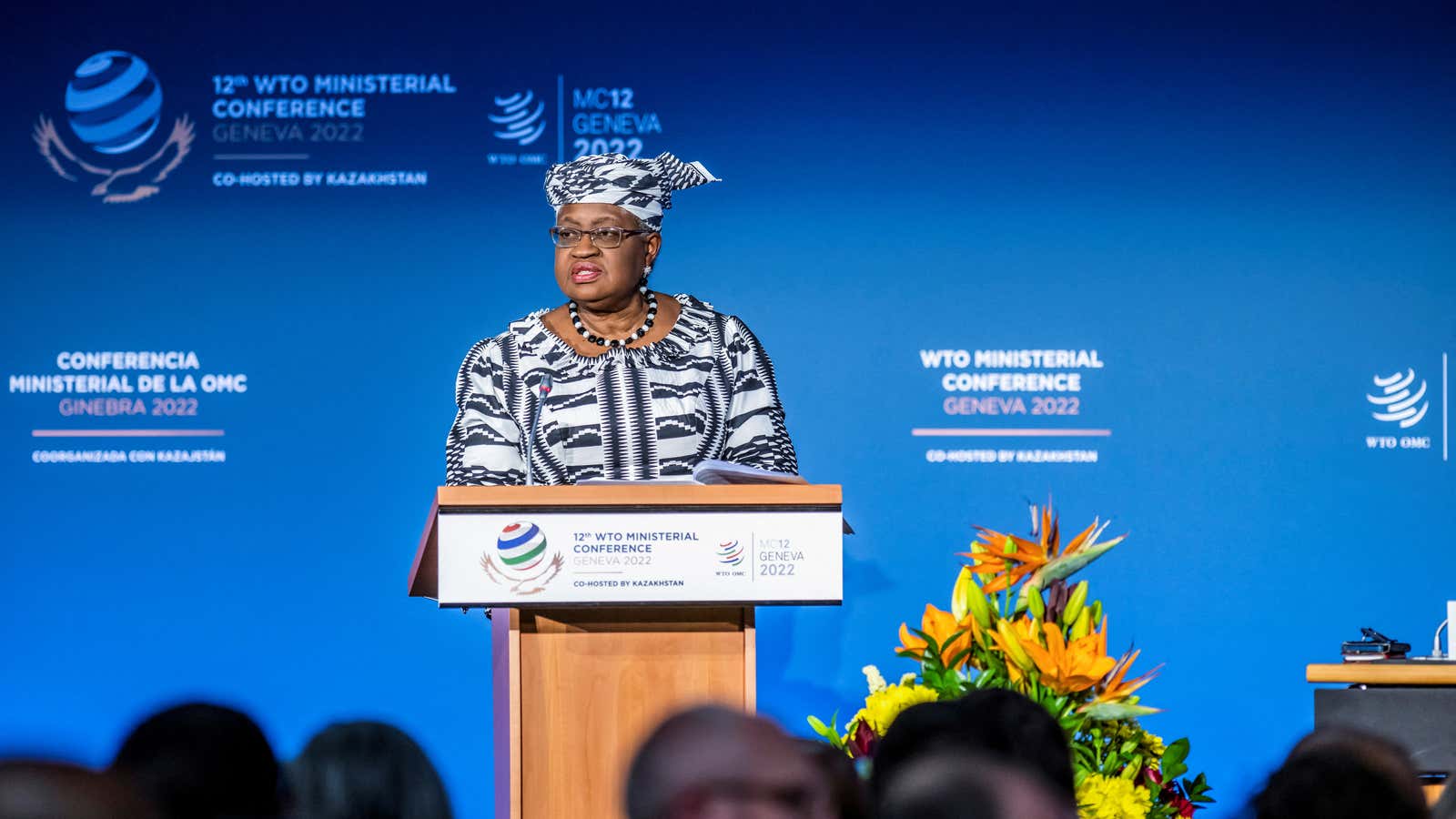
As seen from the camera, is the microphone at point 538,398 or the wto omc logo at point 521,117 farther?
the wto omc logo at point 521,117

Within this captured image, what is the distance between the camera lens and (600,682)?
2740 millimetres

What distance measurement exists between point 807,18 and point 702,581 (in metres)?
3.50

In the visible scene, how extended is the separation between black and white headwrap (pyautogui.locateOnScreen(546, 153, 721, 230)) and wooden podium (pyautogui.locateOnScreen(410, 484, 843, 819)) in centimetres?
133

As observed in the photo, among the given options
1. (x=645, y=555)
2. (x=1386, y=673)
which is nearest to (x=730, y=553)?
(x=645, y=555)

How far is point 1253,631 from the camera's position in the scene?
5711 mm

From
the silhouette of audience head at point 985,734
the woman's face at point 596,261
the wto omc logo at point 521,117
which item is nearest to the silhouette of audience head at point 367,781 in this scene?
the silhouette of audience head at point 985,734

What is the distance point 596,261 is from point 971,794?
294cm

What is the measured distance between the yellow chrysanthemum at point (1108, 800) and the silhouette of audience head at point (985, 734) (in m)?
0.79

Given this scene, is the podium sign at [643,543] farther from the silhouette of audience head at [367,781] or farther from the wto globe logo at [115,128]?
the wto globe logo at [115,128]

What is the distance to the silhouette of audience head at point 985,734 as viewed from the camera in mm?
1491

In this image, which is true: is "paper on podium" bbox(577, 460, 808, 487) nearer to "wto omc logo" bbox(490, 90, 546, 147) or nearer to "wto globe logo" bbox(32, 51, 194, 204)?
"wto omc logo" bbox(490, 90, 546, 147)

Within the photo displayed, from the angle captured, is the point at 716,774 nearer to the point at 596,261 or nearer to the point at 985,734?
the point at 985,734

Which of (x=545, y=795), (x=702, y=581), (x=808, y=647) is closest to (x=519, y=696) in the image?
(x=545, y=795)

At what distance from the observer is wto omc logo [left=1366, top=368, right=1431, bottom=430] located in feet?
18.7
